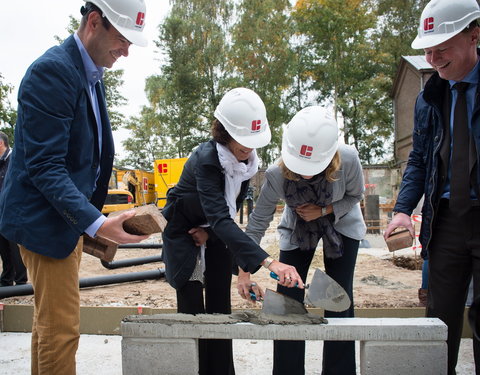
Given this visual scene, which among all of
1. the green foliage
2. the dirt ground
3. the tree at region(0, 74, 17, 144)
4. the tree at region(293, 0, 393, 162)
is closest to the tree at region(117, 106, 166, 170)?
the green foliage

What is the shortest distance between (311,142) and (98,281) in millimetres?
3530

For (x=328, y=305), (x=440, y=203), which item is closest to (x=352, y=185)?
(x=440, y=203)

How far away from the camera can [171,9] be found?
28.9m

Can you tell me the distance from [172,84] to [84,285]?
23.8 m

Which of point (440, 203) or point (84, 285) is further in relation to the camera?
point (84, 285)

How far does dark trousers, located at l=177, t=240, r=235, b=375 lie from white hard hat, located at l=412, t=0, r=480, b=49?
1605 millimetres

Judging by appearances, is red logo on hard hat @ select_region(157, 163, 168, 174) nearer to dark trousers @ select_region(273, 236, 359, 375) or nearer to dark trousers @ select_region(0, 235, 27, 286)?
dark trousers @ select_region(0, 235, 27, 286)

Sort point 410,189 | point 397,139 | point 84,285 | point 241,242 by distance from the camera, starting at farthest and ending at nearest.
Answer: point 397,139
point 84,285
point 410,189
point 241,242

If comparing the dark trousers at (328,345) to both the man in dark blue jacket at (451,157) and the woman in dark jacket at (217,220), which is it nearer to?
the woman in dark jacket at (217,220)

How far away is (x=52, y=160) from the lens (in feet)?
5.48

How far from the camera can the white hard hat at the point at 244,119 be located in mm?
2312

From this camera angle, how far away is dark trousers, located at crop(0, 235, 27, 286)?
192 inches

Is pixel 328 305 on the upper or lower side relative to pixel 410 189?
lower

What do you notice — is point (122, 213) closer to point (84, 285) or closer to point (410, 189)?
point (410, 189)
